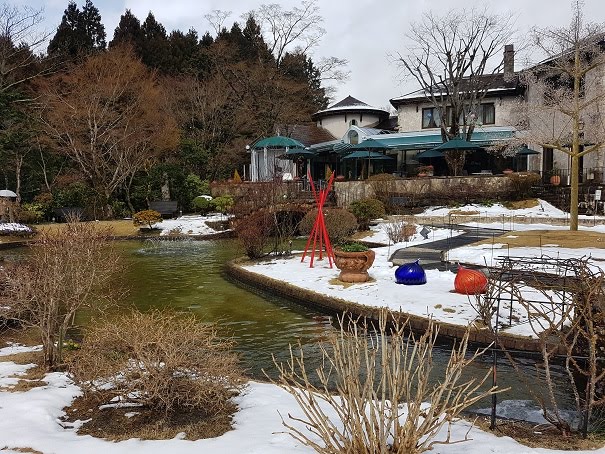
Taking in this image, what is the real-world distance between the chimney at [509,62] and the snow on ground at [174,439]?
34585 millimetres

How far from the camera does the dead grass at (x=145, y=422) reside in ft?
15.0

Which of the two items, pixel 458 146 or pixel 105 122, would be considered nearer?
pixel 458 146

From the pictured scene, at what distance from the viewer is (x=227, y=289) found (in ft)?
42.3

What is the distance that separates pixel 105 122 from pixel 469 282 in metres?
24.3

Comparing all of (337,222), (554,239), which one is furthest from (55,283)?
(554,239)

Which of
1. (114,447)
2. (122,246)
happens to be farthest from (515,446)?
(122,246)

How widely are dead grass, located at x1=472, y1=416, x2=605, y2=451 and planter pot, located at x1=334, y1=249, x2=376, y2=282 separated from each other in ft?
21.7

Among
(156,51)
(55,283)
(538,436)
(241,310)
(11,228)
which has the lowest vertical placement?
(241,310)

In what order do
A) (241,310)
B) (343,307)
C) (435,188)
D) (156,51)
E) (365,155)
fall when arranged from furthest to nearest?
1. (156,51)
2. (365,155)
3. (435,188)
4. (241,310)
5. (343,307)

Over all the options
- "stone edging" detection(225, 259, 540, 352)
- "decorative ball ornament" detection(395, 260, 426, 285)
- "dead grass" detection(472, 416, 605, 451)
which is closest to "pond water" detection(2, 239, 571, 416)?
"stone edging" detection(225, 259, 540, 352)

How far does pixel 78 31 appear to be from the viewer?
4516 centimetres

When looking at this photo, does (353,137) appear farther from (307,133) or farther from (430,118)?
(307,133)

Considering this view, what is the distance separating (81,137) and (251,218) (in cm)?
1753

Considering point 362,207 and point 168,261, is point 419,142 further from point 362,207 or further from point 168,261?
point 168,261
